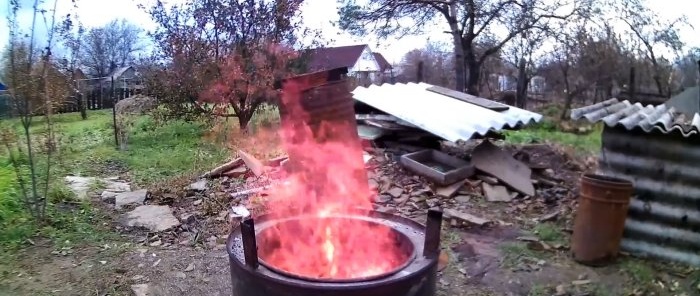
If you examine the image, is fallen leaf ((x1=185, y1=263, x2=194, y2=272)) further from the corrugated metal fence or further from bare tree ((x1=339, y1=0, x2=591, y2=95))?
bare tree ((x1=339, y1=0, x2=591, y2=95))

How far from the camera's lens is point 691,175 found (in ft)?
13.3

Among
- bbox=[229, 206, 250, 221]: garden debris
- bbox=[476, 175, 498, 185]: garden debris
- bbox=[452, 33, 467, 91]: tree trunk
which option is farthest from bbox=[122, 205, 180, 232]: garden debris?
bbox=[452, 33, 467, 91]: tree trunk

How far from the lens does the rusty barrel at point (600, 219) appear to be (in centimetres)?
398

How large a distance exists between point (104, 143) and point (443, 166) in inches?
268

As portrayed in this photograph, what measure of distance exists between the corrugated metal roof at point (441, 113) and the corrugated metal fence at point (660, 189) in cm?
189

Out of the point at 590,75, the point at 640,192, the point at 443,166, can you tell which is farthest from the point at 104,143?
the point at 590,75

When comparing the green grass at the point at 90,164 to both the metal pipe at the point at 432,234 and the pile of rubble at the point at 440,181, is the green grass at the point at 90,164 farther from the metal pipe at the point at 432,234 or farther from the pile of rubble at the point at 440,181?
the metal pipe at the point at 432,234

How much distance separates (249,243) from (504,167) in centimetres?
489

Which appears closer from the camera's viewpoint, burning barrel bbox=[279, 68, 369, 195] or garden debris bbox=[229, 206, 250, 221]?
burning barrel bbox=[279, 68, 369, 195]

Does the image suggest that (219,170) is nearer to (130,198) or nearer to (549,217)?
(130,198)

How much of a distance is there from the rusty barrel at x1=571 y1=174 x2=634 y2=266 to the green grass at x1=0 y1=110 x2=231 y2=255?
4395 mm

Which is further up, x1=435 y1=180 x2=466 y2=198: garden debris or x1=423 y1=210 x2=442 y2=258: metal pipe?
x1=423 y1=210 x2=442 y2=258: metal pipe

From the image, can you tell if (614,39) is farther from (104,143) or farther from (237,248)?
(237,248)

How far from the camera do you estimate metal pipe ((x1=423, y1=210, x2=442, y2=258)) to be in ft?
6.52
